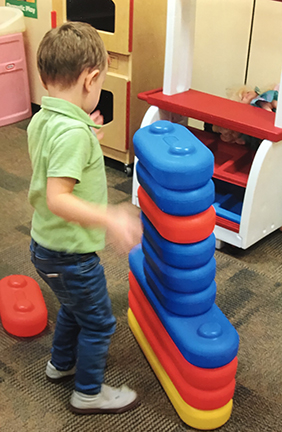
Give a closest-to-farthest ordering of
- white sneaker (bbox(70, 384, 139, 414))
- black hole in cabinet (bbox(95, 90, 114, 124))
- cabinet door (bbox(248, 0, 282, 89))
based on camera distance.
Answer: white sneaker (bbox(70, 384, 139, 414)), cabinet door (bbox(248, 0, 282, 89)), black hole in cabinet (bbox(95, 90, 114, 124))

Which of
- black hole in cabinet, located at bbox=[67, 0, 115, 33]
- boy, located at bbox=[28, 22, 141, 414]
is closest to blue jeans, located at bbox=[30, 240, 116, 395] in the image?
boy, located at bbox=[28, 22, 141, 414]

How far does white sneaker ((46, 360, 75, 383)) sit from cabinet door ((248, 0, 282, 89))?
137cm

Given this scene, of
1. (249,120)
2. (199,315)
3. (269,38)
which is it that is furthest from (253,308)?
(269,38)

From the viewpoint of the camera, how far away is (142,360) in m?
1.36

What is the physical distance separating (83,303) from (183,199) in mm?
301

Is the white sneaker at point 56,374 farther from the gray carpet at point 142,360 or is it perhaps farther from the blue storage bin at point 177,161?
the blue storage bin at point 177,161

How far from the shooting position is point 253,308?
5.17ft

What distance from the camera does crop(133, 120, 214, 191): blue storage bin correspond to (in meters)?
1.04

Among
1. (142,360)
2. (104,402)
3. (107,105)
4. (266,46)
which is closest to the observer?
(104,402)

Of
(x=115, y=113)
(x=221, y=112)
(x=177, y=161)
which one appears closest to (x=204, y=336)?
(x=177, y=161)

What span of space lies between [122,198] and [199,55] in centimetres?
78

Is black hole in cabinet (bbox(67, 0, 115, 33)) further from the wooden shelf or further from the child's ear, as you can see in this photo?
the child's ear

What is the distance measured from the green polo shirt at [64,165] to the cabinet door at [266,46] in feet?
4.19

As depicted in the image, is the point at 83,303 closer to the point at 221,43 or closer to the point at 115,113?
the point at 115,113
